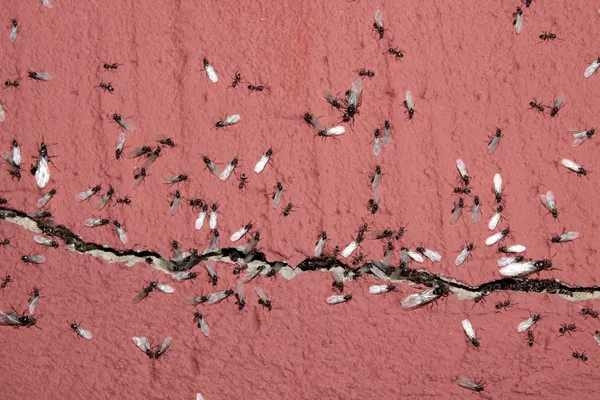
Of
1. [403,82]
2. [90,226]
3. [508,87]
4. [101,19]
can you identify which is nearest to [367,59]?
[403,82]

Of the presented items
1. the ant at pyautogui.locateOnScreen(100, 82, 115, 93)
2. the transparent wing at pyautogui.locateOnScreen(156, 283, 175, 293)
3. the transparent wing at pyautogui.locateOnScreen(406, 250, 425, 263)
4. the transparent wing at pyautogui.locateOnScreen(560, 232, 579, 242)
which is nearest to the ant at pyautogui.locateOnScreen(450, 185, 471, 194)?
the transparent wing at pyautogui.locateOnScreen(406, 250, 425, 263)

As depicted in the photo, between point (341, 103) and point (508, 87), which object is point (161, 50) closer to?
point (341, 103)

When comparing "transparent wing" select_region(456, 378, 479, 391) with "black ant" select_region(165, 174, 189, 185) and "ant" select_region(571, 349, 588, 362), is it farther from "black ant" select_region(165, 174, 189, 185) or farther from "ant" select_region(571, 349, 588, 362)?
"black ant" select_region(165, 174, 189, 185)

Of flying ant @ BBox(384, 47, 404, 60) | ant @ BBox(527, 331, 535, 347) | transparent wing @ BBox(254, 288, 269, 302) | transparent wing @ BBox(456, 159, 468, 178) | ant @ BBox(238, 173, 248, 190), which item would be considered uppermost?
flying ant @ BBox(384, 47, 404, 60)

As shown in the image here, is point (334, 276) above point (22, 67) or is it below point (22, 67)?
below

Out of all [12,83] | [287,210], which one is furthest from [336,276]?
[12,83]
